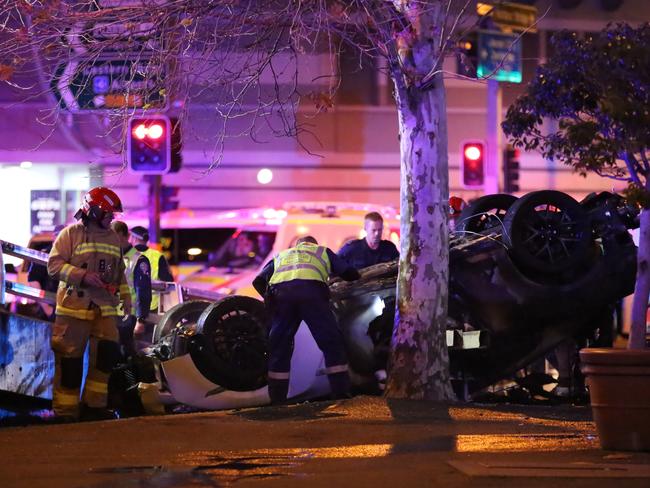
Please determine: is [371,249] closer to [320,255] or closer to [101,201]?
Answer: [320,255]

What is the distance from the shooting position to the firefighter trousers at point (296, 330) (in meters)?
10.7

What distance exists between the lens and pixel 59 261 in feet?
33.3

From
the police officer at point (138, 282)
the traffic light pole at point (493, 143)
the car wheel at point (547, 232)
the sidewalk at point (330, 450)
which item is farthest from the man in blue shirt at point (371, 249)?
the traffic light pole at point (493, 143)

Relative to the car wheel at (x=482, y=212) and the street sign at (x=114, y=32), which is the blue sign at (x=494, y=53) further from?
the street sign at (x=114, y=32)

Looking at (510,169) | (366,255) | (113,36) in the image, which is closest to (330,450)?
(113,36)

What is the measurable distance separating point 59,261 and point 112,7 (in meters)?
2.06

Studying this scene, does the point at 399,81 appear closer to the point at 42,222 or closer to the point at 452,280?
the point at 452,280

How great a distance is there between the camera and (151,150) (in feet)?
49.7

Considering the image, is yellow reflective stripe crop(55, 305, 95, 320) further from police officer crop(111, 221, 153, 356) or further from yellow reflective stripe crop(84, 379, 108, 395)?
police officer crop(111, 221, 153, 356)

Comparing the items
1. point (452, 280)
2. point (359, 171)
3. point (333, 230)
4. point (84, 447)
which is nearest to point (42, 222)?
point (359, 171)

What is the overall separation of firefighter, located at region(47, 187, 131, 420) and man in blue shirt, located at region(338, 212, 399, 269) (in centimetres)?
317

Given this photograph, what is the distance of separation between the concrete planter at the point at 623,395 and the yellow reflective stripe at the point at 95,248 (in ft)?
13.5

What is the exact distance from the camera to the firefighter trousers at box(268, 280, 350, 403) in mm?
10734

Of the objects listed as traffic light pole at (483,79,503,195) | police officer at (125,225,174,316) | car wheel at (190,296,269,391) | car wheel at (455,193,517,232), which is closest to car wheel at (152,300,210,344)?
car wheel at (190,296,269,391)
